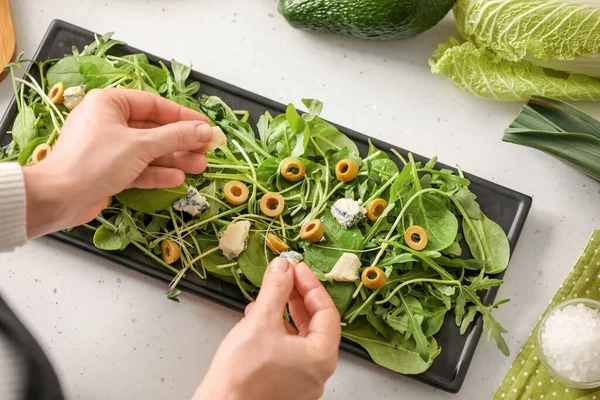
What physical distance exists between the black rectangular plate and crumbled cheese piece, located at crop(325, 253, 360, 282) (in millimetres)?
121

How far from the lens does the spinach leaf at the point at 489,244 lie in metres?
0.99

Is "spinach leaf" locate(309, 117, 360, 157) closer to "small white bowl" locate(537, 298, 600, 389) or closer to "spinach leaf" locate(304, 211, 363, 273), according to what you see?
"spinach leaf" locate(304, 211, 363, 273)

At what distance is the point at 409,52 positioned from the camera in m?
1.16

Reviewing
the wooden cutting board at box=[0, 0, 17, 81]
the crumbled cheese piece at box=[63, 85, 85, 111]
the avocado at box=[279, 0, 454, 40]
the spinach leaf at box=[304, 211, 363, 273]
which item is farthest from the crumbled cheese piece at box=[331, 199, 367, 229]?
the wooden cutting board at box=[0, 0, 17, 81]

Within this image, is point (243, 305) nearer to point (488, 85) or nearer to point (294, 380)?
point (294, 380)

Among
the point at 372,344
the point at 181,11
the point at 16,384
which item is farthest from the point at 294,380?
the point at 181,11

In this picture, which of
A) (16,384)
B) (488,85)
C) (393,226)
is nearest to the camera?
(16,384)

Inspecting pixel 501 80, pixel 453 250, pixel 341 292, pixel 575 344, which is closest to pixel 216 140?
pixel 341 292

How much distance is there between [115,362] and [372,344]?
419 mm

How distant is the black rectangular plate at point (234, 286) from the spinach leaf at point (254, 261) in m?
0.06

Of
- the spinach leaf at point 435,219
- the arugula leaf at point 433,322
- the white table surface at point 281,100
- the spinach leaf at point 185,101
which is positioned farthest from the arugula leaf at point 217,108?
the arugula leaf at point 433,322

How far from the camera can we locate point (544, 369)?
101 cm

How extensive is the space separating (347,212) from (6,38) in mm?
682

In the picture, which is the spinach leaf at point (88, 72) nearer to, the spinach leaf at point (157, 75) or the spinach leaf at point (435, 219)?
the spinach leaf at point (157, 75)
